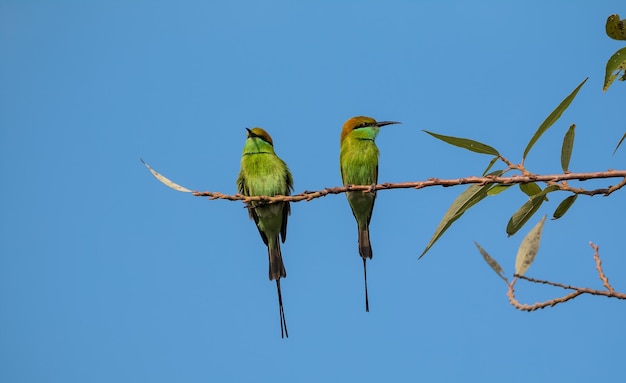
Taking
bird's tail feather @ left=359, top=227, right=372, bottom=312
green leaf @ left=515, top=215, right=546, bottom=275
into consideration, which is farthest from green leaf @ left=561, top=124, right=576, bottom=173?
bird's tail feather @ left=359, top=227, right=372, bottom=312

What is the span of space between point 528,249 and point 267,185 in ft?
9.27

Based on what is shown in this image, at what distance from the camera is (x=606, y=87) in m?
2.04

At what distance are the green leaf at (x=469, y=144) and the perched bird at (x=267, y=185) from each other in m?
2.32

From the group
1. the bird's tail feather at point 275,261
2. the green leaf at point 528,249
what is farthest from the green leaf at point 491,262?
the bird's tail feather at point 275,261

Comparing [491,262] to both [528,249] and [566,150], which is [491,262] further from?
[566,150]

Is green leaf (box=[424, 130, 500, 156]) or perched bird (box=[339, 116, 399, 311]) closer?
green leaf (box=[424, 130, 500, 156])

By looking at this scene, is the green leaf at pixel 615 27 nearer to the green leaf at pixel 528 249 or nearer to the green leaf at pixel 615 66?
the green leaf at pixel 615 66

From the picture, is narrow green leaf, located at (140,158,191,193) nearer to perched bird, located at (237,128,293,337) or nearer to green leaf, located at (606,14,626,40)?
green leaf, located at (606,14,626,40)

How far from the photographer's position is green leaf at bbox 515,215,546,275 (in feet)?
A: 5.25

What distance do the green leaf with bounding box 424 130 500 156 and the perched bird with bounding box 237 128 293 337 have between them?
2321 millimetres

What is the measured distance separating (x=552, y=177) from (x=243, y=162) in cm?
293

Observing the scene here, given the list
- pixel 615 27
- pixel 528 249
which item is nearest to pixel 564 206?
pixel 528 249

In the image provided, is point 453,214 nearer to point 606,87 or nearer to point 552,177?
point 552,177

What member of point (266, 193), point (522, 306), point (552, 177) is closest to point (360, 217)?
point (266, 193)
